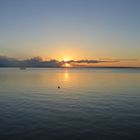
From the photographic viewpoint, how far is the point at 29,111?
33031 mm

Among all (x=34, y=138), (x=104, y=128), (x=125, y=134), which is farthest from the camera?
(x=104, y=128)

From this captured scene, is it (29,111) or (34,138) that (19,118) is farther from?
(34,138)

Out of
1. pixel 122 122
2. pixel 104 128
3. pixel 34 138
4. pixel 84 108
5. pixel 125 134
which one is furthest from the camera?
pixel 84 108

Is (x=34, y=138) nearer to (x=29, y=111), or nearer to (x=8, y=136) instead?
(x=8, y=136)

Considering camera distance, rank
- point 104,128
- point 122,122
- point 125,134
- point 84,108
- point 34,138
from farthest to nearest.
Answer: point 84,108 → point 122,122 → point 104,128 → point 125,134 → point 34,138

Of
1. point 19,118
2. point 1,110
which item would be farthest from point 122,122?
Result: point 1,110

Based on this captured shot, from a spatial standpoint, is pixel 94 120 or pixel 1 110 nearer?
pixel 94 120

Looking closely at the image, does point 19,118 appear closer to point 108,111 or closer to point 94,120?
point 94,120

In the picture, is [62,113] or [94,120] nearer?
[94,120]

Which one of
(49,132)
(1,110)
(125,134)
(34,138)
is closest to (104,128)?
(125,134)

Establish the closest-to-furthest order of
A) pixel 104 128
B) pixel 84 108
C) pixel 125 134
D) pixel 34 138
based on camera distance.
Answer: pixel 34 138, pixel 125 134, pixel 104 128, pixel 84 108

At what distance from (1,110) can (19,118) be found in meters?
6.31

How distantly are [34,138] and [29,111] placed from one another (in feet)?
39.5

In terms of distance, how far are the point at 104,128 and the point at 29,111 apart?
14048 mm
